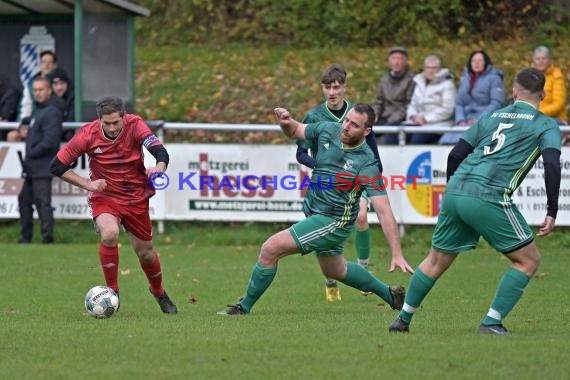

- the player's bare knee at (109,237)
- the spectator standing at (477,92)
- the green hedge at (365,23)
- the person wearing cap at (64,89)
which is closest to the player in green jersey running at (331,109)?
the player's bare knee at (109,237)

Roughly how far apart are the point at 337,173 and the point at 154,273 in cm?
196

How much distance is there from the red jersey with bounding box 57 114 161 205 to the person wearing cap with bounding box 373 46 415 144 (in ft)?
26.2

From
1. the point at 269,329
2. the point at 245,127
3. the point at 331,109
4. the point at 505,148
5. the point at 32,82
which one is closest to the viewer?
the point at 505,148

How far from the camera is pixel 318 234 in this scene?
33.2 ft

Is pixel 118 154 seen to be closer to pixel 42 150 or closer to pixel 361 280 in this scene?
pixel 361 280

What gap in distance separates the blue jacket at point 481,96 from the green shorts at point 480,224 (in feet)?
29.8

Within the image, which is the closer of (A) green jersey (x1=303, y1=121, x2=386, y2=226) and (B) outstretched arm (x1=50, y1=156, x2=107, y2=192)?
(A) green jersey (x1=303, y1=121, x2=386, y2=226)

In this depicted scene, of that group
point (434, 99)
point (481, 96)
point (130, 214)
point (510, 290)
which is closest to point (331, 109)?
point (130, 214)

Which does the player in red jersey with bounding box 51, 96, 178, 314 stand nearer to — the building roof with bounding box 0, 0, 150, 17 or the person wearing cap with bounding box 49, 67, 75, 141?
the person wearing cap with bounding box 49, 67, 75, 141

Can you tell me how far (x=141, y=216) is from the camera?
427 inches

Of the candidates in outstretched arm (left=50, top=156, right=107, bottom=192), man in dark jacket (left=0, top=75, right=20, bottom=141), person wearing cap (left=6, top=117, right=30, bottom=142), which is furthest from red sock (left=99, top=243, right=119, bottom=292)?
man in dark jacket (left=0, top=75, right=20, bottom=141)

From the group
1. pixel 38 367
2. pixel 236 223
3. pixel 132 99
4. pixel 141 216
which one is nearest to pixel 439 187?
pixel 236 223

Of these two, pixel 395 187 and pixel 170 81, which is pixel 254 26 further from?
pixel 395 187

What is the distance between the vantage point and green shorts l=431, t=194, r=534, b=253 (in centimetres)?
862
